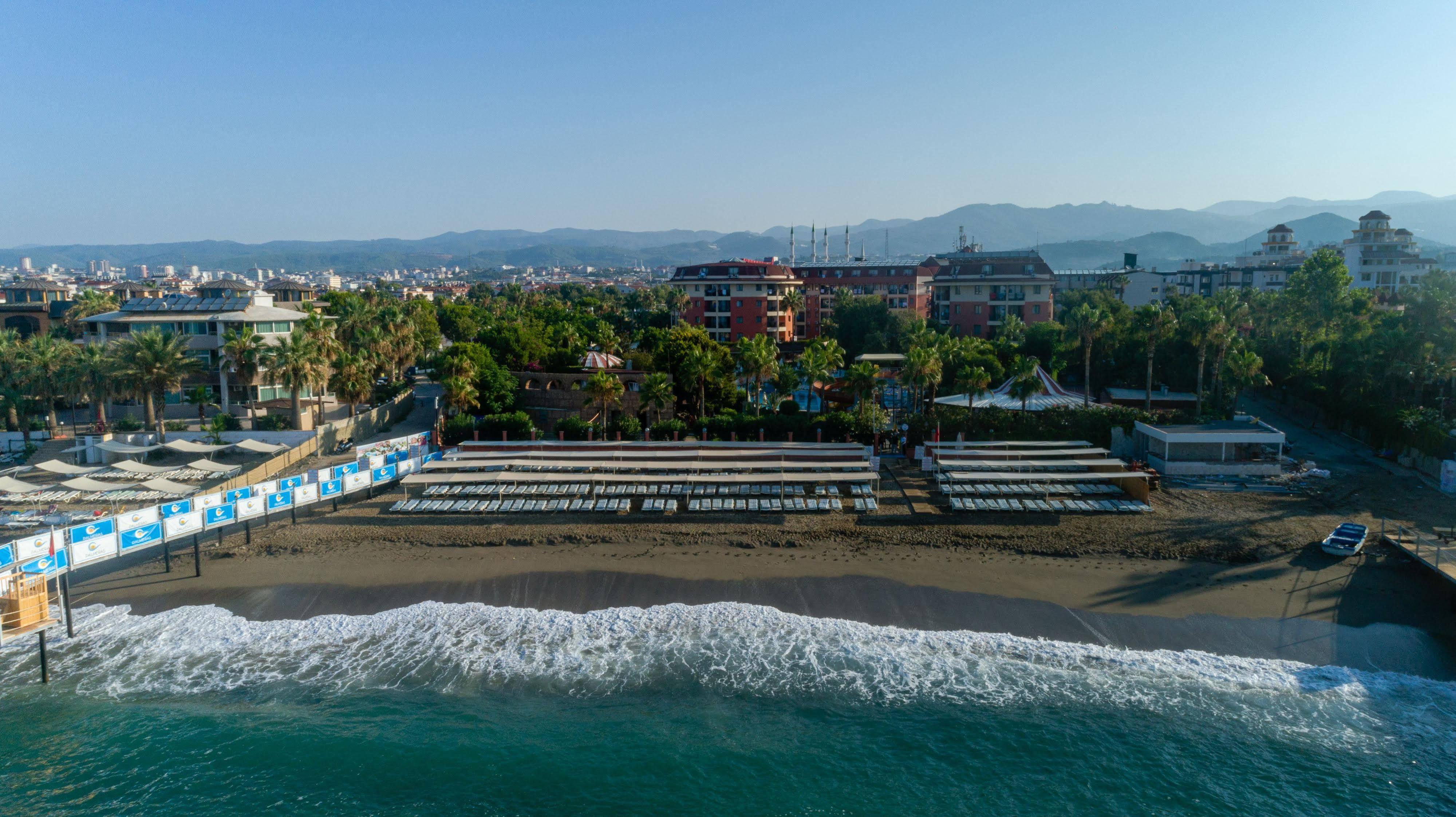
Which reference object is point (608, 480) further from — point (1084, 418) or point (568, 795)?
point (1084, 418)

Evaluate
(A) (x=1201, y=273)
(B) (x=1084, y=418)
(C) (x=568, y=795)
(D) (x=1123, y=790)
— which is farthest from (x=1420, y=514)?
(A) (x=1201, y=273)

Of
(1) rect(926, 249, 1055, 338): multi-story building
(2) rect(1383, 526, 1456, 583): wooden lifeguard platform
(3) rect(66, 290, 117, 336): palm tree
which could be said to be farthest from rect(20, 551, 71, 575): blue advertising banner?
(1) rect(926, 249, 1055, 338): multi-story building

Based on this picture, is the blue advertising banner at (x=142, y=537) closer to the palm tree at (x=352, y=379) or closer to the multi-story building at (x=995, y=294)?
the palm tree at (x=352, y=379)

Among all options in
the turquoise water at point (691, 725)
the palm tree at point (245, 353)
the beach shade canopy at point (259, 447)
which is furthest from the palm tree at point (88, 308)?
the turquoise water at point (691, 725)

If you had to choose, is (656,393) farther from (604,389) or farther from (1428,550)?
(1428,550)

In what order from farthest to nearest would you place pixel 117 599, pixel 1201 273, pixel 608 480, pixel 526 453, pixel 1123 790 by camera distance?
pixel 1201 273 < pixel 526 453 < pixel 608 480 < pixel 117 599 < pixel 1123 790
